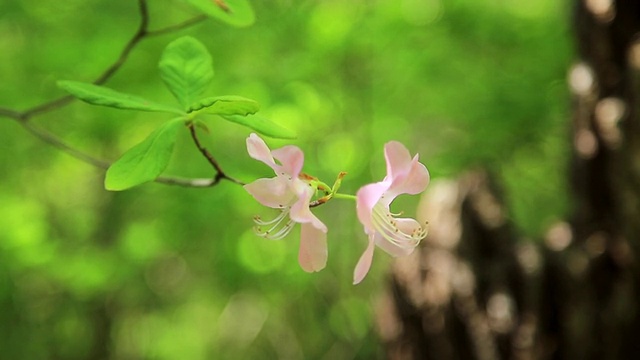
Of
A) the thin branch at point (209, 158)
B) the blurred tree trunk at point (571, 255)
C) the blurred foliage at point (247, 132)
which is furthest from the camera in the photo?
the blurred foliage at point (247, 132)

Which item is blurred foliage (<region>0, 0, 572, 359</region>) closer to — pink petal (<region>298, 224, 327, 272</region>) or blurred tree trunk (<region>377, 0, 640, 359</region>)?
blurred tree trunk (<region>377, 0, 640, 359</region>)

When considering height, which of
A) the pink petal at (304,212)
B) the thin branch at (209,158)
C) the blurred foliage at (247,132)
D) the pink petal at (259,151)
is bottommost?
the blurred foliage at (247,132)

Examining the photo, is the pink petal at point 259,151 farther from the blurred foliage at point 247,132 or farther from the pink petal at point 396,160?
the blurred foliage at point 247,132

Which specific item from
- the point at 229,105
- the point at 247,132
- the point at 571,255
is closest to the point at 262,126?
the point at 229,105

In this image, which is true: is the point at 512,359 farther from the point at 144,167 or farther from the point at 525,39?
the point at 144,167

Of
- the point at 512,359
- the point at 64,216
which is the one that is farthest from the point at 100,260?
the point at 512,359

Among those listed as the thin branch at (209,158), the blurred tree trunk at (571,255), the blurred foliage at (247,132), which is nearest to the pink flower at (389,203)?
the thin branch at (209,158)
